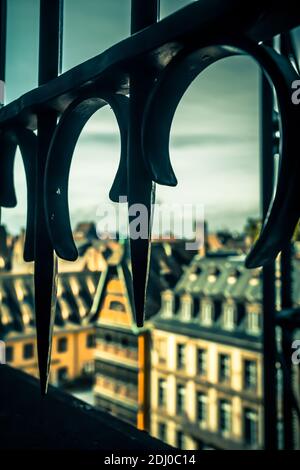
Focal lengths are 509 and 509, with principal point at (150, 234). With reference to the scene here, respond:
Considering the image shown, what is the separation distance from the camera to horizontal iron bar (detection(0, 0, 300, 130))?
0.29 metres

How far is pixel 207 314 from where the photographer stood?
8320 mm

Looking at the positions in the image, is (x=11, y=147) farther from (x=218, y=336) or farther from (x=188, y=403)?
(x=188, y=403)

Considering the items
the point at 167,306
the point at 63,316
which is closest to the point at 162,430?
the point at 167,306

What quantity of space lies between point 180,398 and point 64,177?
869 centimetres

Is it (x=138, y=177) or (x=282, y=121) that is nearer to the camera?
(x=282, y=121)

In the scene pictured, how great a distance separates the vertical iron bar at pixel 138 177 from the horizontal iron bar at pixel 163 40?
0.04 feet

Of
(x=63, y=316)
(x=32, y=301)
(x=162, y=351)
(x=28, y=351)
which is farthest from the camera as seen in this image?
(x=63, y=316)

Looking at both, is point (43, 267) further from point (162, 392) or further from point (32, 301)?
point (32, 301)

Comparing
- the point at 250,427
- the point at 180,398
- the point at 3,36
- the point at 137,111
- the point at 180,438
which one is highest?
the point at 3,36

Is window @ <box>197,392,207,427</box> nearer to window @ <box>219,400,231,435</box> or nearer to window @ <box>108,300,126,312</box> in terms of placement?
window @ <box>219,400,231,435</box>

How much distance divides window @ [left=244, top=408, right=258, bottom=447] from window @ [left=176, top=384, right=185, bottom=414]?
4.10 ft

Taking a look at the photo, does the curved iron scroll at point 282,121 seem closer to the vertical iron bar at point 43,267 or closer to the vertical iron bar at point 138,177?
the vertical iron bar at point 138,177

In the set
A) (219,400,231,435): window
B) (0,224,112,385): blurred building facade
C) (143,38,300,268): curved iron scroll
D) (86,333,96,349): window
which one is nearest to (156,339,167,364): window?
(219,400,231,435): window
